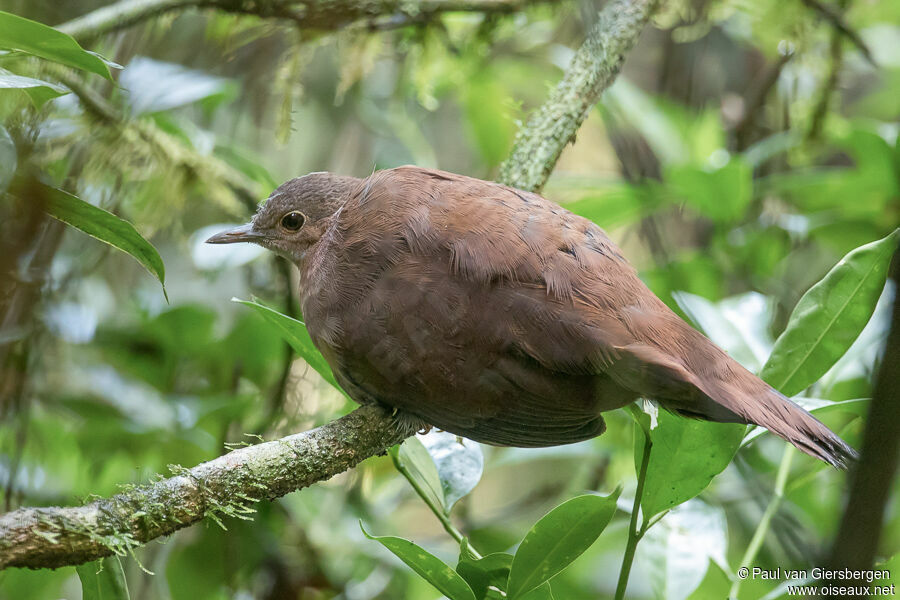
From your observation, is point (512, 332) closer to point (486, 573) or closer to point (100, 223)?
point (486, 573)

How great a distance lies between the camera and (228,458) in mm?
1486

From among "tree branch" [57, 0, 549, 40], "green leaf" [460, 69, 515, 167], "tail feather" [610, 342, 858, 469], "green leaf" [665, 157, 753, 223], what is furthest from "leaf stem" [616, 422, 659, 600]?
"green leaf" [460, 69, 515, 167]

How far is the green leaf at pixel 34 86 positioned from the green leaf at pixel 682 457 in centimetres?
133

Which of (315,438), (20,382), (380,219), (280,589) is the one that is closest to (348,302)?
(380,219)

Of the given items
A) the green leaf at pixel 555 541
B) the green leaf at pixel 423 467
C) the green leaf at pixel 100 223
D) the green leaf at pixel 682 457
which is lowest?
the green leaf at pixel 555 541

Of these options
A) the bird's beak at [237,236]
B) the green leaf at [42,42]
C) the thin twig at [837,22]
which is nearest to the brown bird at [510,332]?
the bird's beak at [237,236]

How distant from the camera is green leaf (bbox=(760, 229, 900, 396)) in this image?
1615 mm

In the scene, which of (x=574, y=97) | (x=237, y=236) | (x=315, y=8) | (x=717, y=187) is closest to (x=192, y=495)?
(x=237, y=236)

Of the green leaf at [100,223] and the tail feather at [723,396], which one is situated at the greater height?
the green leaf at [100,223]

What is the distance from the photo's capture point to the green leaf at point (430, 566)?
1.45 meters

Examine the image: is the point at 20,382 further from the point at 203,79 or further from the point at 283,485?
the point at 203,79

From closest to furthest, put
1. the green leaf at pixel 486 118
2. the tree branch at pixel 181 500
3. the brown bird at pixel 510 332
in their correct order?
the tree branch at pixel 181 500 < the brown bird at pixel 510 332 < the green leaf at pixel 486 118

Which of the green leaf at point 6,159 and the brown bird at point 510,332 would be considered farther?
the brown bird at point 510,332

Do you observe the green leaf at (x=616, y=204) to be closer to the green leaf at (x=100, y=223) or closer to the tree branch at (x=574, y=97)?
the tree branch at (x=574, y=97)
